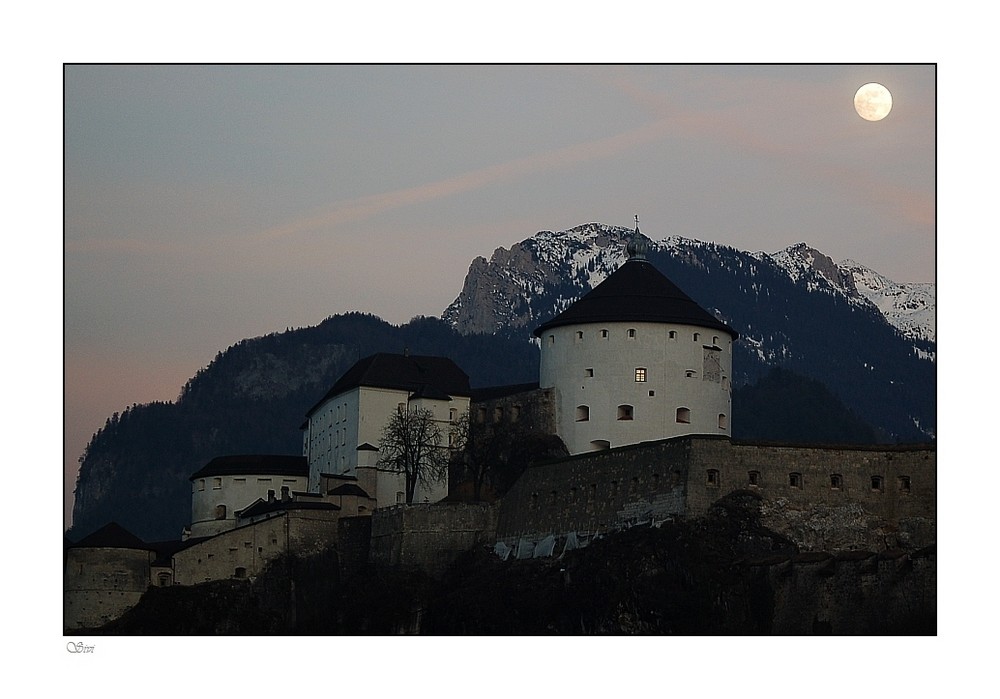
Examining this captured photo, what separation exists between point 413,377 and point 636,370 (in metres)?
8.97

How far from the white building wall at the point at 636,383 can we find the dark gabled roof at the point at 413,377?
482cm

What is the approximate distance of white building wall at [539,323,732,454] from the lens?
64312 millimetres

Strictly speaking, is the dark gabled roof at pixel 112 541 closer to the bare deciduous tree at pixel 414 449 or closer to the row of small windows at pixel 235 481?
the bare deciduous tree at pixel 414 449

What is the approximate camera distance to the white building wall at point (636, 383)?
211 feet

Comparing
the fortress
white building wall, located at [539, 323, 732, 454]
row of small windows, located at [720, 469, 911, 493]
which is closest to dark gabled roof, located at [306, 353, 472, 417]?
the fortress

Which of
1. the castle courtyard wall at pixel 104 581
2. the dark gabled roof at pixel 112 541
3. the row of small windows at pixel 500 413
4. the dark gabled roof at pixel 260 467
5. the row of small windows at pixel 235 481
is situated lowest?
the castle courtyard wall at pixel 104 581

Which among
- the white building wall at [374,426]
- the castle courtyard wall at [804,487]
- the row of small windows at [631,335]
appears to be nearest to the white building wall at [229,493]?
the white building wall at [374,426]

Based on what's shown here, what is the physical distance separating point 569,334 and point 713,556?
52.5ft

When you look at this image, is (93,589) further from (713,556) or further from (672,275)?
(672,275)

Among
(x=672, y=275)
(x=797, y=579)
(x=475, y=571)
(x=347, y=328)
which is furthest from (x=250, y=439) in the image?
(x=797, y=579)

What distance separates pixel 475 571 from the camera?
2288 inches

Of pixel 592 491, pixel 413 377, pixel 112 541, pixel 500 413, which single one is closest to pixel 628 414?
pixel 500 413

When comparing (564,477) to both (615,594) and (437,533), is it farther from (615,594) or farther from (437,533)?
(615,594)

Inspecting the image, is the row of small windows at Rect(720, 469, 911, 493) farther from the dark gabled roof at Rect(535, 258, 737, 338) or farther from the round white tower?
the dark gabled roof at Rect(535, 258, 737, 338)
